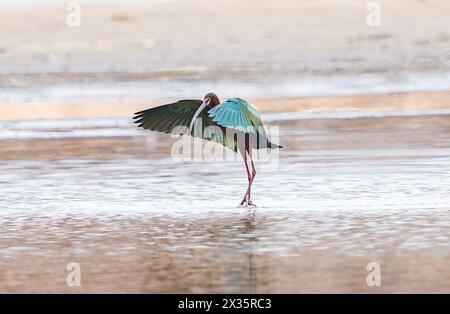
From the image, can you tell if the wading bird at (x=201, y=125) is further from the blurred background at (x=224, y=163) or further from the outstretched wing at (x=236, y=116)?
the blurred background at (x=224, y=163)

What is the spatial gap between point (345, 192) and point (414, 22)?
15365 millimetres

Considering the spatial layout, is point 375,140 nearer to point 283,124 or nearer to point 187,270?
point 283,124

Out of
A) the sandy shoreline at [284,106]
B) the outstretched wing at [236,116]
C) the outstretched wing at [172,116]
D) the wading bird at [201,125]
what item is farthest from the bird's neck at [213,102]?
the sandy shoreline at [284,106]

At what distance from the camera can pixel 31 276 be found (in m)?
7.95

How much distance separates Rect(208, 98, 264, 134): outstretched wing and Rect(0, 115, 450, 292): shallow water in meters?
0.69

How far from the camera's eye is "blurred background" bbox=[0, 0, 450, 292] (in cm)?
827

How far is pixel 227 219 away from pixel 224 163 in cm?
408

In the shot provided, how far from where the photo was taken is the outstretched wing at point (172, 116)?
11164 mm

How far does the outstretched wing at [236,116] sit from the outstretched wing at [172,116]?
1.79 ft

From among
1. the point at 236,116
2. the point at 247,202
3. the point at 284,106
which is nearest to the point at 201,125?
the point at 236,116

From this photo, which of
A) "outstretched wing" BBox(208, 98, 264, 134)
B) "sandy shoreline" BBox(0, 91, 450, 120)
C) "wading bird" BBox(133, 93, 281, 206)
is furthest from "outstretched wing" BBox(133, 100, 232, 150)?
"sandy shoreline" BBox(0, 91, 450, 120)

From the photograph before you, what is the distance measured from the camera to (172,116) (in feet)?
36.7

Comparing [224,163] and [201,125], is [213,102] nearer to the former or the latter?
[201,125]

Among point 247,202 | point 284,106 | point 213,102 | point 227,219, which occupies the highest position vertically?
point 284,106
